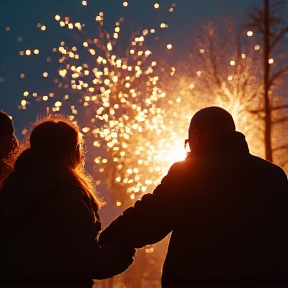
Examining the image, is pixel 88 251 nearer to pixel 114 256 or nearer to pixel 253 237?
pixel 114 256

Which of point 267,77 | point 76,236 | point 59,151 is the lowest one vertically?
point 76,236

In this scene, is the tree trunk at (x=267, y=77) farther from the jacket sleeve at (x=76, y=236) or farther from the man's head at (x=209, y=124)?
the jacket sleeve at (x=76, y=236)

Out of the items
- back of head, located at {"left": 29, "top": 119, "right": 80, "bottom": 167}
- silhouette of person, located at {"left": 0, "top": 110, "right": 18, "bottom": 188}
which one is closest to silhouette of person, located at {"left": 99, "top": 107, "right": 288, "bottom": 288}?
back of head, located at {"left": 29, "top": 119, "right": 80, "bottom": 167}

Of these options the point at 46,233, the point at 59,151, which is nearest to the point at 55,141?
the point at 59,151

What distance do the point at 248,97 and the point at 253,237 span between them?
15076 millimetres

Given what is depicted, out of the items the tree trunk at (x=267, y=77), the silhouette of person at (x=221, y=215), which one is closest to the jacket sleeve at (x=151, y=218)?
the silhouette of person at (x=221, y=215)

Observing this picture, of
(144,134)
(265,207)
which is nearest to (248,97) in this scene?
(144,134)

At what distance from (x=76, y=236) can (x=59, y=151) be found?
22.9 inches

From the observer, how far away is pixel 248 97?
18766mm

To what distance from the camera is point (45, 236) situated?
154 inches

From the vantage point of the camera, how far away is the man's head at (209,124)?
426 centimetres

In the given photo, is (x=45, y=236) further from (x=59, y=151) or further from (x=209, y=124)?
(x=209, y=124)

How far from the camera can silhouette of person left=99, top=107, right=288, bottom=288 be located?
156 inches

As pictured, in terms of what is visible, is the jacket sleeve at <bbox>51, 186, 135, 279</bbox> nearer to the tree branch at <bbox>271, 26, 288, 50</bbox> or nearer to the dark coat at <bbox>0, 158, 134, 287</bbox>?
the dark coat at <bbox>0, 158, 134, 287</bbox>
